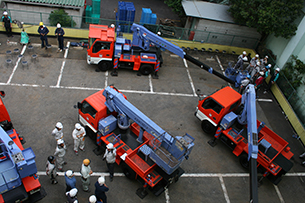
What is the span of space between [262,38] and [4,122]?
19124mm

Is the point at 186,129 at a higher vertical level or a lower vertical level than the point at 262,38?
lower

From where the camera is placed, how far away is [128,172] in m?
9.90

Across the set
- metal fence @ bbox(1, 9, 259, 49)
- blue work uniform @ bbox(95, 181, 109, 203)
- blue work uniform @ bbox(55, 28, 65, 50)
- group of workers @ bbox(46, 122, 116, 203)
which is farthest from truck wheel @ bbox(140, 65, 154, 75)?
blue work uniform @ bbox(95, 181, 109, 203)

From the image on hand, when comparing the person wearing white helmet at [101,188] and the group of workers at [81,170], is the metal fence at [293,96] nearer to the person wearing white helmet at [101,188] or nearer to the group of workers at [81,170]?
the group of workers at [81,170]

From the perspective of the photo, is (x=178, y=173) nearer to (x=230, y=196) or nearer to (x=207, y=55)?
(x=230, y=196)

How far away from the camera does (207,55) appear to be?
63.2 ft

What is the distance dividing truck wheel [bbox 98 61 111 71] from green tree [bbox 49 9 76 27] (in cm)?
483

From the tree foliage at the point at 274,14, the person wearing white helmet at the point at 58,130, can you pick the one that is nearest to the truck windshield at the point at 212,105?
the person wearing white helmet at the point at 58,130

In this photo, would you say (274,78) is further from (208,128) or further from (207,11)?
(207,11)

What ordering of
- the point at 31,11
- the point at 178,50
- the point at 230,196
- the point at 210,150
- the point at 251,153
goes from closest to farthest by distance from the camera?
the point at 251,153 < the point at 230,196 < the point at 210,150 < the point at 178,50 < the point at 31,11

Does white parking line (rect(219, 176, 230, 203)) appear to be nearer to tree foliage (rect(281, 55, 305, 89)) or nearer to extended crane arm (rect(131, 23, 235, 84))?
extended crane arm (rect(131, 23, 235, 84))

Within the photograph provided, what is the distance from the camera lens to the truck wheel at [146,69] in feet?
51.2

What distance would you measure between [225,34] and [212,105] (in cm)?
922

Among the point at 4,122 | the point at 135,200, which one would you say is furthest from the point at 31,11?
the point at 135,200
